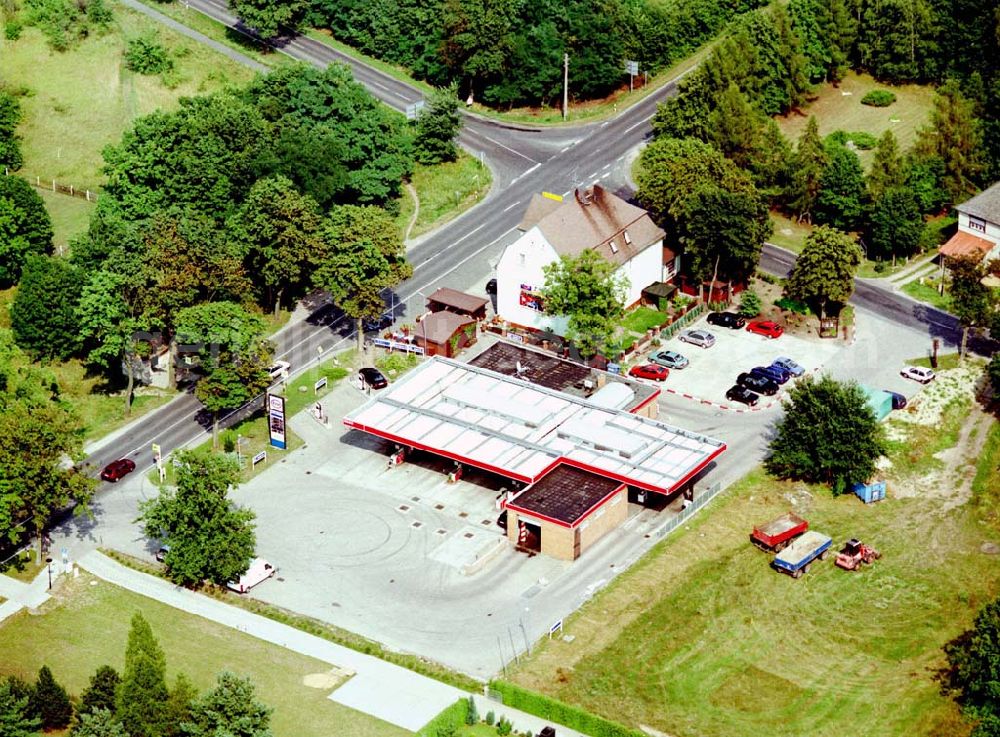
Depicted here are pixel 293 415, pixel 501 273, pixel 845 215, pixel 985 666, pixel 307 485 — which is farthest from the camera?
pixel 845 215

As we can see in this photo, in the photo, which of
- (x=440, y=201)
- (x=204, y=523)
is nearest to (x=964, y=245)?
(x=440, y=201)

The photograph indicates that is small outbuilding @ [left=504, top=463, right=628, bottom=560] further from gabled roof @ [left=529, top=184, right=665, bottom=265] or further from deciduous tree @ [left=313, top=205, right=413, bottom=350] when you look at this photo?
deciduous tree @ [left=313, top=205, right=413, bottom=350]

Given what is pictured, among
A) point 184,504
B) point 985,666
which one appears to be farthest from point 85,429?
point 985,666

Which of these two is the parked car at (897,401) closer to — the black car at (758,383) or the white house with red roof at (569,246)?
the black car at (758,383)

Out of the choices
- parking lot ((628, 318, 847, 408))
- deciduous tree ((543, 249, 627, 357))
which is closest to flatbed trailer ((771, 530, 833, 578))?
parking lot ((628, 318, 847, 408))

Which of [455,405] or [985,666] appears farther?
[455,405]

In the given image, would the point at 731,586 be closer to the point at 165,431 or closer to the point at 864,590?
the point at 864,590
